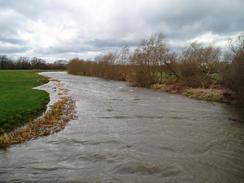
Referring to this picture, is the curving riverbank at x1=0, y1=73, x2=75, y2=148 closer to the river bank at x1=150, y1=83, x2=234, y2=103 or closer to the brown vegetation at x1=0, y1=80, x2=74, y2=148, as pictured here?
the brown vegetation at x1=0, y1=80, x2=74, y2=148

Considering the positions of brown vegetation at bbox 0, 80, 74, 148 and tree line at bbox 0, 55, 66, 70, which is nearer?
brown vegetation at bbox 0, 80, 74, 148

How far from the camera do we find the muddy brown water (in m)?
10.3

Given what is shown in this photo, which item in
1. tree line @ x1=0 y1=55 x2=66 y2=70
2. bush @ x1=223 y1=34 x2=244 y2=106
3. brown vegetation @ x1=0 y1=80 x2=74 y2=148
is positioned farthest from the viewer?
tree line @ x1=0 y1=55 x2=66 y2=70

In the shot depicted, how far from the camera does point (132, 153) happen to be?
1298 centimetres

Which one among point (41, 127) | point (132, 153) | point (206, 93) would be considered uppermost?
point (206, 93)

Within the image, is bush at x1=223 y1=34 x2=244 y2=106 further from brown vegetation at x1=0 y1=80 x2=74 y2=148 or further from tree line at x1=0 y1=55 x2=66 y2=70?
tree line at x1=0 y1=55 x2=66 y2=70

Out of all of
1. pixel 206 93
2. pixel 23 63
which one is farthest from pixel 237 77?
pixel 23 63

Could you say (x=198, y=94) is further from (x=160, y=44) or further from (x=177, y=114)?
(x=160, y=44)

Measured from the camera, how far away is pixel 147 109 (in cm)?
2661

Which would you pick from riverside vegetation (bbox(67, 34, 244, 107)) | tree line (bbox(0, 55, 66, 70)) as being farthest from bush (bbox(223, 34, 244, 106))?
tree line (bbox(0, 55, 66, 70))

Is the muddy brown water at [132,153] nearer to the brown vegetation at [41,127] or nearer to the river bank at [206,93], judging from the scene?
the brown vegetation at [41,127]

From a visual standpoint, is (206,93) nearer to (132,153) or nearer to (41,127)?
(41,127)

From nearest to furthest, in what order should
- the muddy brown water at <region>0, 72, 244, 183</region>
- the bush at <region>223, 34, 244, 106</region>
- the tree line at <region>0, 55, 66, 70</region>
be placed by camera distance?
the muddy brown water at <region>0, 72, 244, 183</region>
the bush at <region>223, 34, 244, 106</region>
the tree line at <region>0, 55, 66, 70</region>

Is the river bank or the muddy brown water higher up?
the river bank
